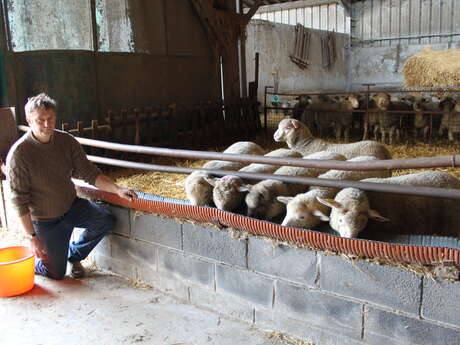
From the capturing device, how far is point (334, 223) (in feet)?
10.3

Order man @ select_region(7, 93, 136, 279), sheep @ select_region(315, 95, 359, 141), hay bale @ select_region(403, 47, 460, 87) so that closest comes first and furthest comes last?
1. man @ select_region(7, 93, 136, 279)
2. sheep @ select_region(315, 95, 359, 141)
3. hay bale @ select_region(403, 47, 460, 87)

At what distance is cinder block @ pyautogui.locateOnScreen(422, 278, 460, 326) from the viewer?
257 centimetres

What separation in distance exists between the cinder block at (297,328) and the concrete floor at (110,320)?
64 millimetres

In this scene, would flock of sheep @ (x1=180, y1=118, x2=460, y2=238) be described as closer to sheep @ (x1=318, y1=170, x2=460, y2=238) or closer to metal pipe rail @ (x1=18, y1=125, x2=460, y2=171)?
sheep @ (x1=318, y1=170, x2=460, y2=238)

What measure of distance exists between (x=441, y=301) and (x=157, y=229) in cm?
242

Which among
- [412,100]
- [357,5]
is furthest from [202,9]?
[357,5]

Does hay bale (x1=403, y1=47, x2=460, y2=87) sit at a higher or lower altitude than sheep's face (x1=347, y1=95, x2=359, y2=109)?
higher

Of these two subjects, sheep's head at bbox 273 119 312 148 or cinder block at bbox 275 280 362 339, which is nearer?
cinder block at bbox 275 280 362 339

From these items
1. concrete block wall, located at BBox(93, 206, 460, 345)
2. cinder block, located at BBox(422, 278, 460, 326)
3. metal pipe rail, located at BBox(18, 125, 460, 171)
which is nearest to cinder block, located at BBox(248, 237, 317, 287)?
concrete block wall, located at BBox(93, 206, 460, 345)

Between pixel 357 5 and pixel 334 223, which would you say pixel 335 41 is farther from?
pixel 334 223

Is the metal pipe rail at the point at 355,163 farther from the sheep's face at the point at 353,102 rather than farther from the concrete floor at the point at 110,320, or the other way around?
the sheep's face at the point at 353,102

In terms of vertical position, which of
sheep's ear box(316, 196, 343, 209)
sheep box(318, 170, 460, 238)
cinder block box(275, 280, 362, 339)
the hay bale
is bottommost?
cinder block box(275, 280, 362, 339)

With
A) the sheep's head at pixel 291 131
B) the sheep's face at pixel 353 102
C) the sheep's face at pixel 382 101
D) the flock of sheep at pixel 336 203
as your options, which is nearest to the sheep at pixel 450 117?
the sheep's face at pixel 382 101

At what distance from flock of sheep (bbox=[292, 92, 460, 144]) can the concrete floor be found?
24.1ft
